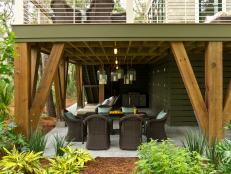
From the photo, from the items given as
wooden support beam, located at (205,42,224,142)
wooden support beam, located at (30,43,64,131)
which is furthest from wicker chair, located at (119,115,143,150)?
wooden support beam, located at (30,43,64,131)

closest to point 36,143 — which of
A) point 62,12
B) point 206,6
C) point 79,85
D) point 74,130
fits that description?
point 74,130

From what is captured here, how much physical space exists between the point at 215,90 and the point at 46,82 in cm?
366

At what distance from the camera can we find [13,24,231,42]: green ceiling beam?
7.28m

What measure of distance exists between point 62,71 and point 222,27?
6.53 meters

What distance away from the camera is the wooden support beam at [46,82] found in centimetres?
735

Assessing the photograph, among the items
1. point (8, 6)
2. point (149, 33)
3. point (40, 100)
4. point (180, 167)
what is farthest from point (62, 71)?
point (180, 167)

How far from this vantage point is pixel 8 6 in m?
17.6

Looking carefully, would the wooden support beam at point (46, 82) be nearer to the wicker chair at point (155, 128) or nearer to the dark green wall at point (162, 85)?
the wicker chair at point (155, 128)

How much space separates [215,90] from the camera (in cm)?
723

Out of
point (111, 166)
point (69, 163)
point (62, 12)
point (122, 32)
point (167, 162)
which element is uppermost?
point (62, 12)

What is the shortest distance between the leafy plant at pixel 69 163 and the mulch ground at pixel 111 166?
188 mm

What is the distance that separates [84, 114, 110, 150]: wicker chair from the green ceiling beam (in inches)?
71.9

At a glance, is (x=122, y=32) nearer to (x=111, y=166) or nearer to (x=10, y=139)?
(x=111, y=166)

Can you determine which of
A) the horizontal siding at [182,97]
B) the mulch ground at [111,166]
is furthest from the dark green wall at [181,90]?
the mulch ground at [111,166]
